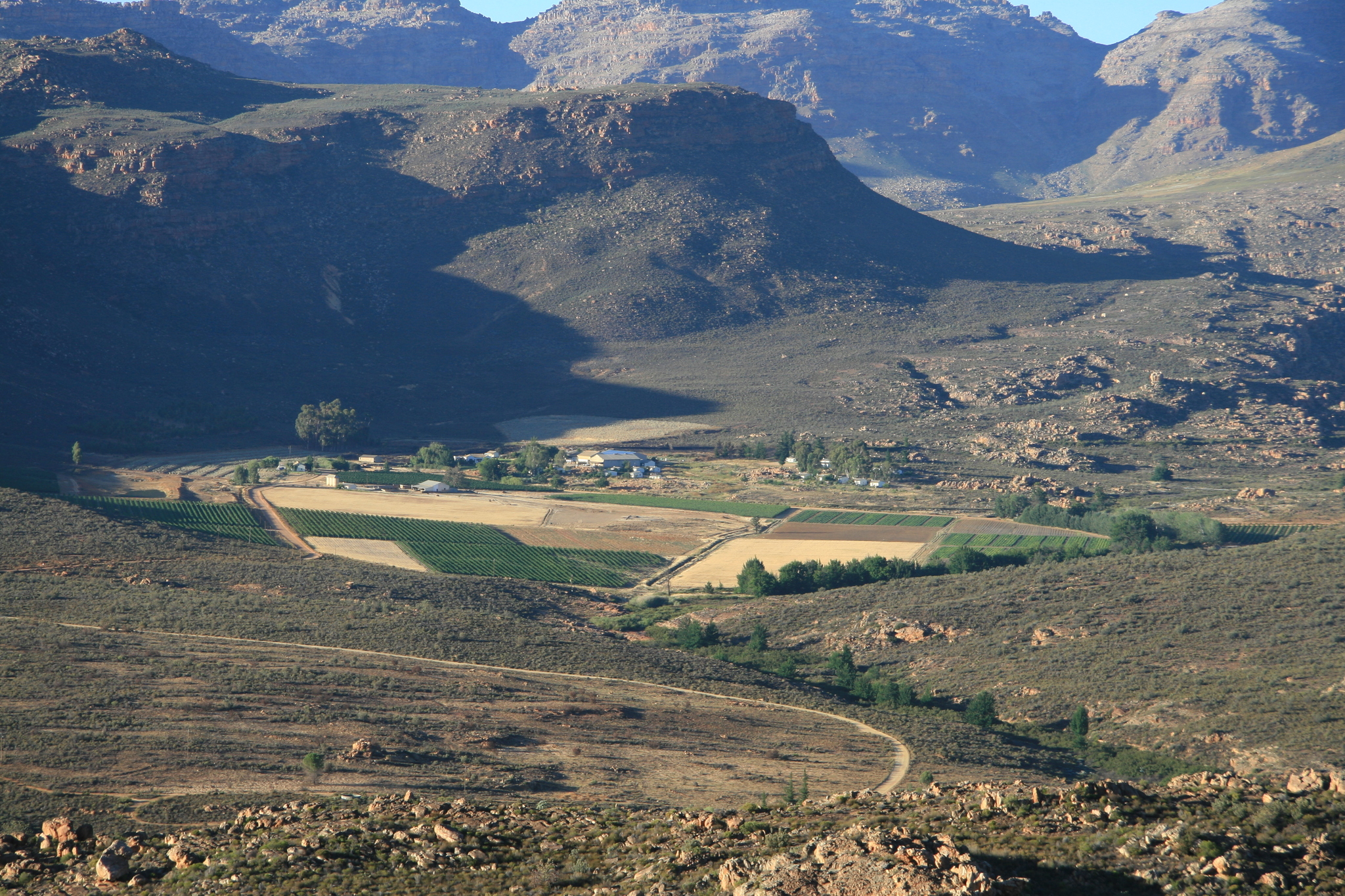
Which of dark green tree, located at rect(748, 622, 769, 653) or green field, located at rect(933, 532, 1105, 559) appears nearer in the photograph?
dark green tree, located at rect(748, 622, 769, 653)

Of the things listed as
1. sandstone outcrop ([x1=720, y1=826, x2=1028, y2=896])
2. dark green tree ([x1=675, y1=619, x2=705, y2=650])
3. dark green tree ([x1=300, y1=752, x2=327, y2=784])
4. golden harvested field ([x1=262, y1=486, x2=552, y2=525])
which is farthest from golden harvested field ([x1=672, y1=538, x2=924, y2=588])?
sandstone outcrop ([x1=720, y1=826, x2=1028, y2=896])

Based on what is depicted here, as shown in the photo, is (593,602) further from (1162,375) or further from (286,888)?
(1162,375)

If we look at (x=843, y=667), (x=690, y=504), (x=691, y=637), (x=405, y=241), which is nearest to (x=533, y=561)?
(x=691, y=637)

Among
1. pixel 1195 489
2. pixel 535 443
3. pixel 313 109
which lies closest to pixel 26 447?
pixel 535 443

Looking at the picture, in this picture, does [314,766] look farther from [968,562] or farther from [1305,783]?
[968,562]

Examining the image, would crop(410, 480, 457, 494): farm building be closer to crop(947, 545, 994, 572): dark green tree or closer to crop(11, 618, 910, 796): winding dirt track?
crop(947, 545, 994, 572): dark green tree

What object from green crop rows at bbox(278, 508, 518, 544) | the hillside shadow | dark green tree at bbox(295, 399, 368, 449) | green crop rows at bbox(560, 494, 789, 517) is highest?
the hillside shadow
